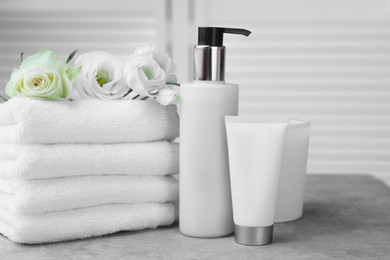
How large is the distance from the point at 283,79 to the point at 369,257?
1.26m

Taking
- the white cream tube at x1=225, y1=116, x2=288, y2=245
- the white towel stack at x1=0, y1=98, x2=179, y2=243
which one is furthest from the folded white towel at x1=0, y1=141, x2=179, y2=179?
the white cream tube at x1=225, y1=116, x2=288, y2=245

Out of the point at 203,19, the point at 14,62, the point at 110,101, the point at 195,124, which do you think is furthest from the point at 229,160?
the point at 14,62

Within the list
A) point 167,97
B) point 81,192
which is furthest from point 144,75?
point 81,192

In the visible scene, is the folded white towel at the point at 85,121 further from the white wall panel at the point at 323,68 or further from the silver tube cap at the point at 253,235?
the white wall panel at the point at 323,68

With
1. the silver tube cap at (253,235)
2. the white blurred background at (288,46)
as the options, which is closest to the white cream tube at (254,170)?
the silver tube cap at (253,235)

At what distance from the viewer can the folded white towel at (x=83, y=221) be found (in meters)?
0.60

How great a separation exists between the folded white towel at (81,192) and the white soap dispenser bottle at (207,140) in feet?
0.16

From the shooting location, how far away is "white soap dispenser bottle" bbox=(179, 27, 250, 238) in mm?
619

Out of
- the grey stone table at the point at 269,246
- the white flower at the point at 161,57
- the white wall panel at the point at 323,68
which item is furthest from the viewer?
the white wall panel at the point at 323,68

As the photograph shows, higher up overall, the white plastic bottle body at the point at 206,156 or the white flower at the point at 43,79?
the white flower at the point at 43,79

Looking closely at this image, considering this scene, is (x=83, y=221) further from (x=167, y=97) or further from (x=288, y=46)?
(x=288, y=46)

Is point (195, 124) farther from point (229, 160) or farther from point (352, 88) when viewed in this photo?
point (352, 88)

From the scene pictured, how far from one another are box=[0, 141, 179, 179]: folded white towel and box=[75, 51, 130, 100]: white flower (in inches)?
2.5

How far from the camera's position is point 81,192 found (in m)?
0.62
